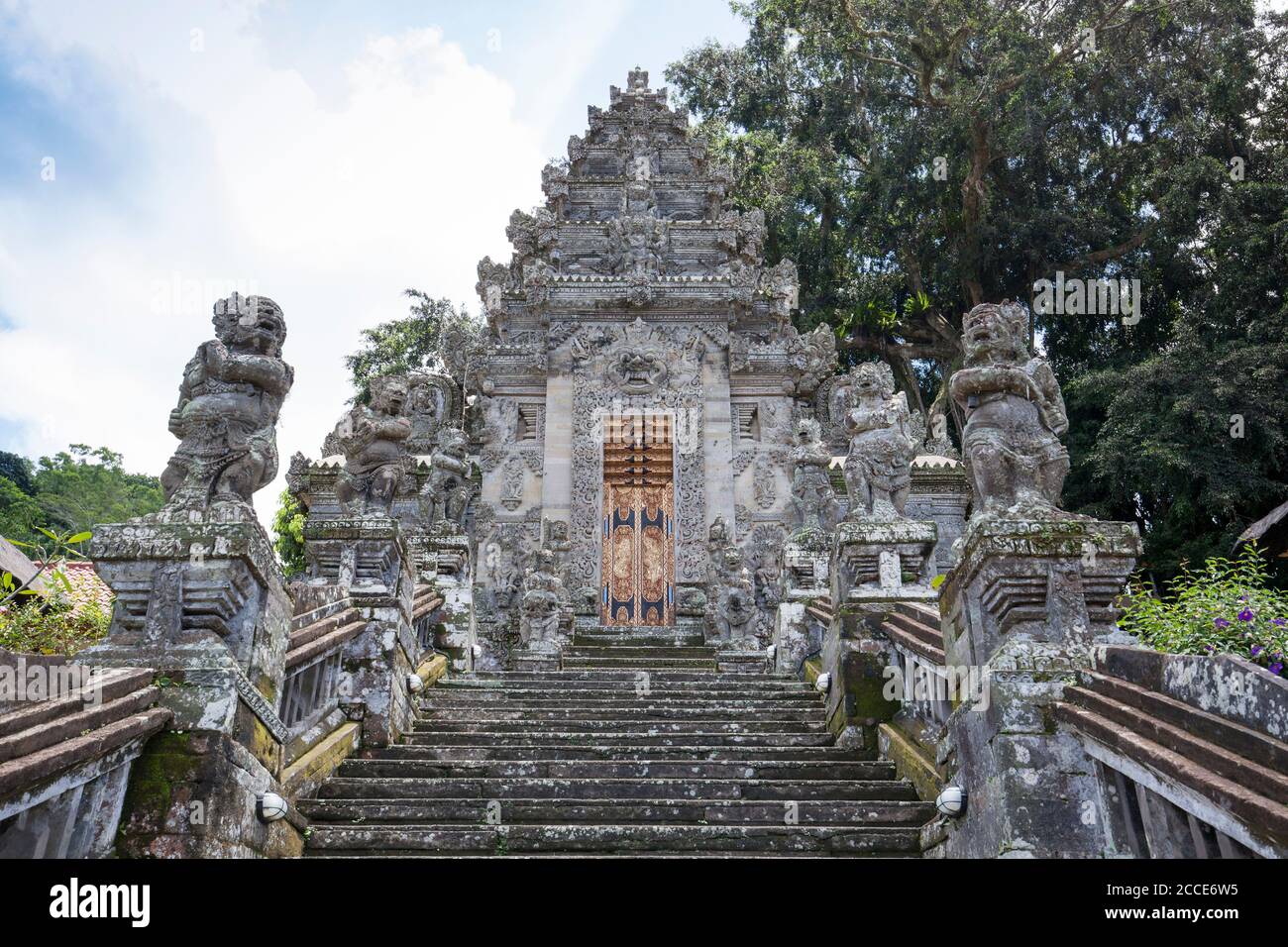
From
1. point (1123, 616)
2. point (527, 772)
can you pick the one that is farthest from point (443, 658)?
point (1123, 616)

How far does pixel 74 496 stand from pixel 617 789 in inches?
1281

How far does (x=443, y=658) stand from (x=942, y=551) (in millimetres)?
9804

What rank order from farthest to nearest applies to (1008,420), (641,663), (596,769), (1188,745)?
1. (641,663)
2. (596,769)
3. (1008,420)
4. (1188,745)

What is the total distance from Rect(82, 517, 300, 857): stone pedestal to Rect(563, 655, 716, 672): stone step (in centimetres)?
Result: 648

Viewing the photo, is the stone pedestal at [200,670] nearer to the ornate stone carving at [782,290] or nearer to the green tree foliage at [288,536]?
the ornate stone carving at [782,290]

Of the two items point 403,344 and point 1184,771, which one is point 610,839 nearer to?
point 1184,771

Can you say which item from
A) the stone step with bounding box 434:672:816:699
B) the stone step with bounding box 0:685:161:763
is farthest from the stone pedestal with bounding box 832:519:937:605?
the stone step with bounding box 0:685:161:763

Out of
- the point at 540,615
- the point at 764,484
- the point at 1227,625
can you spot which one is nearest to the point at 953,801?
the point at 1227,625

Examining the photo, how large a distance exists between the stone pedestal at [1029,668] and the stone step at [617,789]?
125 centimetres

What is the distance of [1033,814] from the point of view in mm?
4430

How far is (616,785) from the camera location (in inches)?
256

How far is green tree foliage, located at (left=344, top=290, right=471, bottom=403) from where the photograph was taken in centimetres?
2819

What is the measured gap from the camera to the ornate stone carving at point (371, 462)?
9125 millimetres

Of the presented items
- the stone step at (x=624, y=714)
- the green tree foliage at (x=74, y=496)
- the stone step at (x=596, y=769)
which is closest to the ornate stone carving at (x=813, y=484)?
the stone step at (x=624, y=714)
